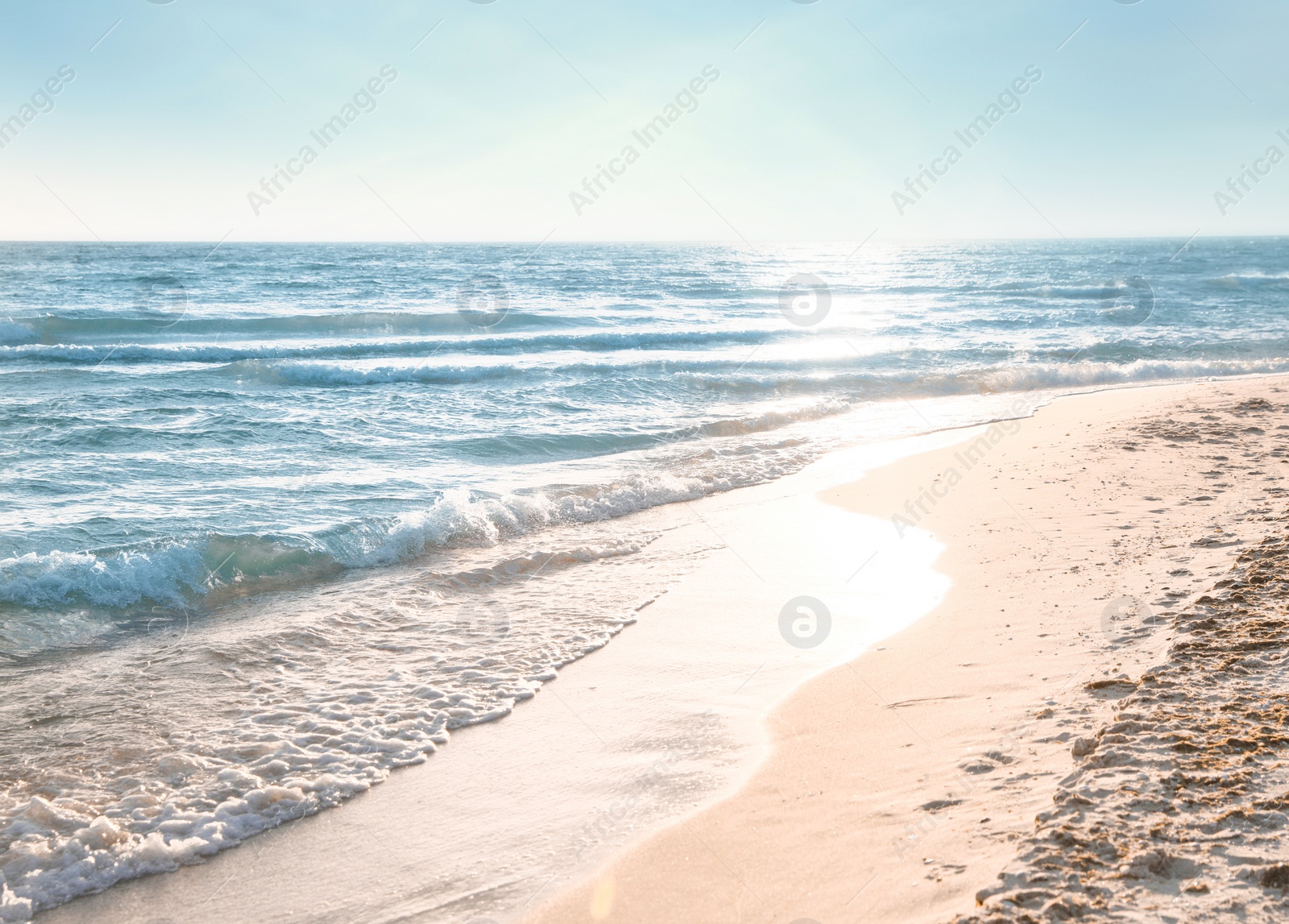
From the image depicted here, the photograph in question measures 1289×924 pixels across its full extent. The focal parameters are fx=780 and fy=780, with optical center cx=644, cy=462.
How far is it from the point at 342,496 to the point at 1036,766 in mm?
7918

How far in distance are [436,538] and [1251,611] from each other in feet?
21.8

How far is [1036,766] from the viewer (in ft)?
10.5

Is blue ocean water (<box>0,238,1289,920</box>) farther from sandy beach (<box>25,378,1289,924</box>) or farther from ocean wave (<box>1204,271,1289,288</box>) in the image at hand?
ocean wave (<box>1204,271,1289,288</box>)

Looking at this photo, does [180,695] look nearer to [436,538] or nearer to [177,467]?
[436,538]

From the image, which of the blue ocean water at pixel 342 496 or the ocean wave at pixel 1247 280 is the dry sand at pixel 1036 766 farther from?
the ocean wave at pixel 1247 280

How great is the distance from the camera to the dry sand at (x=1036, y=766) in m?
2.39

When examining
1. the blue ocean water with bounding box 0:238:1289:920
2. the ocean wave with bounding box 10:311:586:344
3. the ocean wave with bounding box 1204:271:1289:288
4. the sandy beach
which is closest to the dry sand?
the sandy beach

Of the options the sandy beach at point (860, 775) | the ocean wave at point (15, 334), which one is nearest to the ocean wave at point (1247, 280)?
the sandy beach at point (860, 775)

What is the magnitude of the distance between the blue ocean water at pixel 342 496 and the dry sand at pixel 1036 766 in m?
1.97

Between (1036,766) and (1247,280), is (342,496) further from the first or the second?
(1247,280)

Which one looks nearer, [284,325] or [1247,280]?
[284,325]

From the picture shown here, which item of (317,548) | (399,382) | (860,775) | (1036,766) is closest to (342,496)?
(317,548)

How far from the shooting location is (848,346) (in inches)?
902

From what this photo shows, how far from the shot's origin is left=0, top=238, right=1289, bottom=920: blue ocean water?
14.4ft
